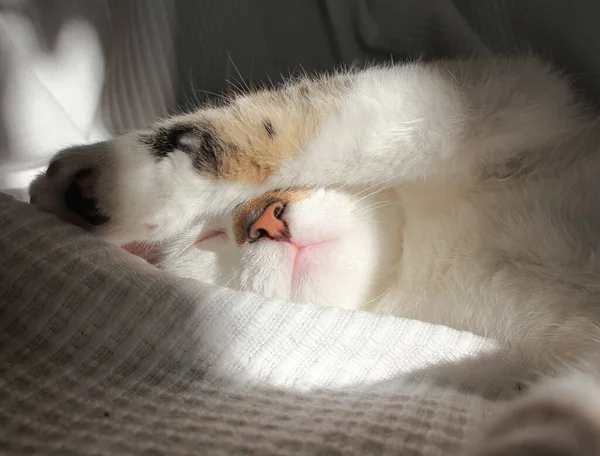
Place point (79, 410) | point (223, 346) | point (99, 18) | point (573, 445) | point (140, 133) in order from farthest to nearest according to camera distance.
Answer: point (99, 18) → point (140, 133) → point (223, 346) → point (79, 410) → point (573, 445)

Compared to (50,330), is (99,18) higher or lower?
higher

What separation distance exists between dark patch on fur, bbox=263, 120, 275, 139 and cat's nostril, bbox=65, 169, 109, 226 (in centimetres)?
24

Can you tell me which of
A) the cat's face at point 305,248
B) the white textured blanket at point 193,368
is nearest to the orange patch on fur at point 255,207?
the cat's face at point 305,248

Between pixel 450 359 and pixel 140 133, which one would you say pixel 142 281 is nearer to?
pixel 140 133

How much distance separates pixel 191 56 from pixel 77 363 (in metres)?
0.78

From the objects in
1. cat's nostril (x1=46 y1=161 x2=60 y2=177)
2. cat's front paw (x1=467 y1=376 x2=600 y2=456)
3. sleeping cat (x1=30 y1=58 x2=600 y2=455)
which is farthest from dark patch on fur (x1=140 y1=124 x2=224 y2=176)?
cat's front paw (x1=467 y1=376 x2=600 y2=456)

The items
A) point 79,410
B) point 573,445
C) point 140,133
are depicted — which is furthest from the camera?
point 140,133

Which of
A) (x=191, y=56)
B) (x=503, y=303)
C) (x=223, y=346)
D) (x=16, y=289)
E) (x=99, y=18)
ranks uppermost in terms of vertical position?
(x=99, y=18)

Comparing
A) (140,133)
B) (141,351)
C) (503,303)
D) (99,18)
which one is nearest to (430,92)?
(503,303)

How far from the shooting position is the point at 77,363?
23.9 inches

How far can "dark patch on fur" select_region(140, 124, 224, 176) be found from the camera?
31.0 inches

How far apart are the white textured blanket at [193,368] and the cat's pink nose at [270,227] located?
0.43 feet

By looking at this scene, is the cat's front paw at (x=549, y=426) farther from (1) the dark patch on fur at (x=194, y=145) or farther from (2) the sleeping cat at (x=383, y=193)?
(1) the dark patch on fur at (x=194, y=145)

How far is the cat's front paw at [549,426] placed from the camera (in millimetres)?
405
